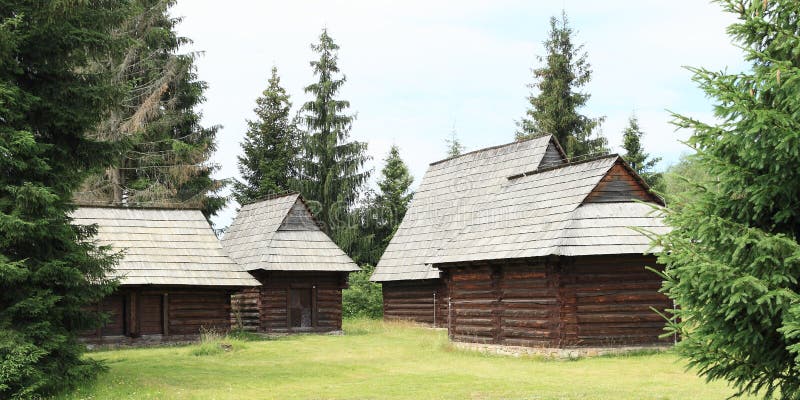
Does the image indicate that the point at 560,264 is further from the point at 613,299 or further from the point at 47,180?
the point at 47,180

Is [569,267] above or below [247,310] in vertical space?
above

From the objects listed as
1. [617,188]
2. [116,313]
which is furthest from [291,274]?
[617,188]

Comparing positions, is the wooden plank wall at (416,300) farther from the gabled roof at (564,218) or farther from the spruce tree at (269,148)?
the spruce tree at (269,148)

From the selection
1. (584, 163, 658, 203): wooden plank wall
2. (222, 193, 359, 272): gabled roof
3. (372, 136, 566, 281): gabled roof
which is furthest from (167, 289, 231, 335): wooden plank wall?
(584, 163, 658, 203): wooden plank wall

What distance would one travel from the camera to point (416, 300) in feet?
115

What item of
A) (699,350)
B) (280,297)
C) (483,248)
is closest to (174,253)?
(280,297)

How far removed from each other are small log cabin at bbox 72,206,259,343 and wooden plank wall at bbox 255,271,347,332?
291 centimetres

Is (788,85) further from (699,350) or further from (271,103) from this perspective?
(271,103)

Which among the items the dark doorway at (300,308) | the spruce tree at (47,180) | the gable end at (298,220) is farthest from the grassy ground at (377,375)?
the gable end at (298,220)

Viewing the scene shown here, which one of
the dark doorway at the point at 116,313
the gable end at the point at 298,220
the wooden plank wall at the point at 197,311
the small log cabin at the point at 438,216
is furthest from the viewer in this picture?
the gable end at the point at 298,220

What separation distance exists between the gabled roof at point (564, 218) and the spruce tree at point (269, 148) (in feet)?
89.9

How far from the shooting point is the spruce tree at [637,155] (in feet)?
147

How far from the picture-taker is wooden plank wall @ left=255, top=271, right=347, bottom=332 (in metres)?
32.0

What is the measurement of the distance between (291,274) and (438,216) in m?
6.77
